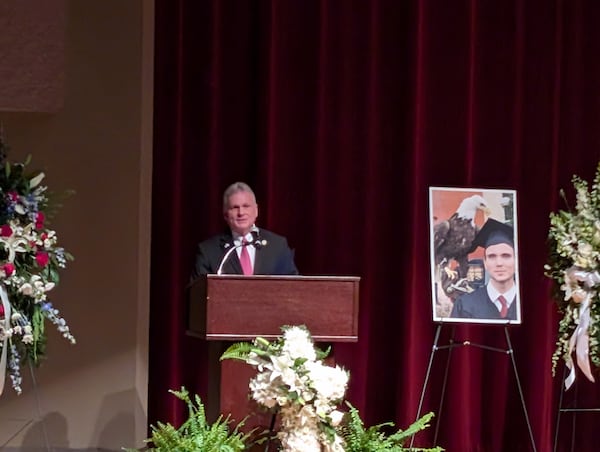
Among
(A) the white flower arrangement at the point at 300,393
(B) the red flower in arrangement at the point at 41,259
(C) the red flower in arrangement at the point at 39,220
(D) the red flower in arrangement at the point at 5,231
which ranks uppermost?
(C) the red flower in arrangement at the point at 39,220

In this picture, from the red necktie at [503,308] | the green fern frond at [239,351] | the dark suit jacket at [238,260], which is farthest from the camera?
the red necktie at [503,308]

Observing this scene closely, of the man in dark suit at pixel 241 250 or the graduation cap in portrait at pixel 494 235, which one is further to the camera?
the graduation cap in portrait at pixel 494 235

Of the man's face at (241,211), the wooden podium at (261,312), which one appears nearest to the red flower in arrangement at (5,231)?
the wooden podium at (261,312)

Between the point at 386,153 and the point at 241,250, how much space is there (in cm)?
144

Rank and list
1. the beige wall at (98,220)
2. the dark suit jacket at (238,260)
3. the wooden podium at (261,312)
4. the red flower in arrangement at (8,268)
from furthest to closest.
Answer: the beige wall at (98,220) < the dark suit jacket at (238,260) < the red flower in arrangement at (8,268) < the wooden podium at (261,312)

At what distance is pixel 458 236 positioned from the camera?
15.7 ft

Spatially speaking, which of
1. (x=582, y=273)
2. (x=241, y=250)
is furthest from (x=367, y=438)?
(x=241, y=250)

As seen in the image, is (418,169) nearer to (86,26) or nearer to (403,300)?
(403,300)

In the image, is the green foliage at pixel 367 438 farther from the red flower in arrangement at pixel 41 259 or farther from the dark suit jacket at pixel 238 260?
the red flower in arrangement at pixel 41 259

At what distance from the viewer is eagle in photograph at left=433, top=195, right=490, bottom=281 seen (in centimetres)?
476

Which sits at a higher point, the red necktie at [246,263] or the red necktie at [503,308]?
the red necktie at [246,263]

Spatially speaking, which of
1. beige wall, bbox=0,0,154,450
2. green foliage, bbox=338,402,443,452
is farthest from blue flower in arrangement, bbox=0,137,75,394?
green foliage, bbox=338,402,443,452

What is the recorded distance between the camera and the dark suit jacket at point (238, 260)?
4.50m

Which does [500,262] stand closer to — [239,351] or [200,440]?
[239,351]
